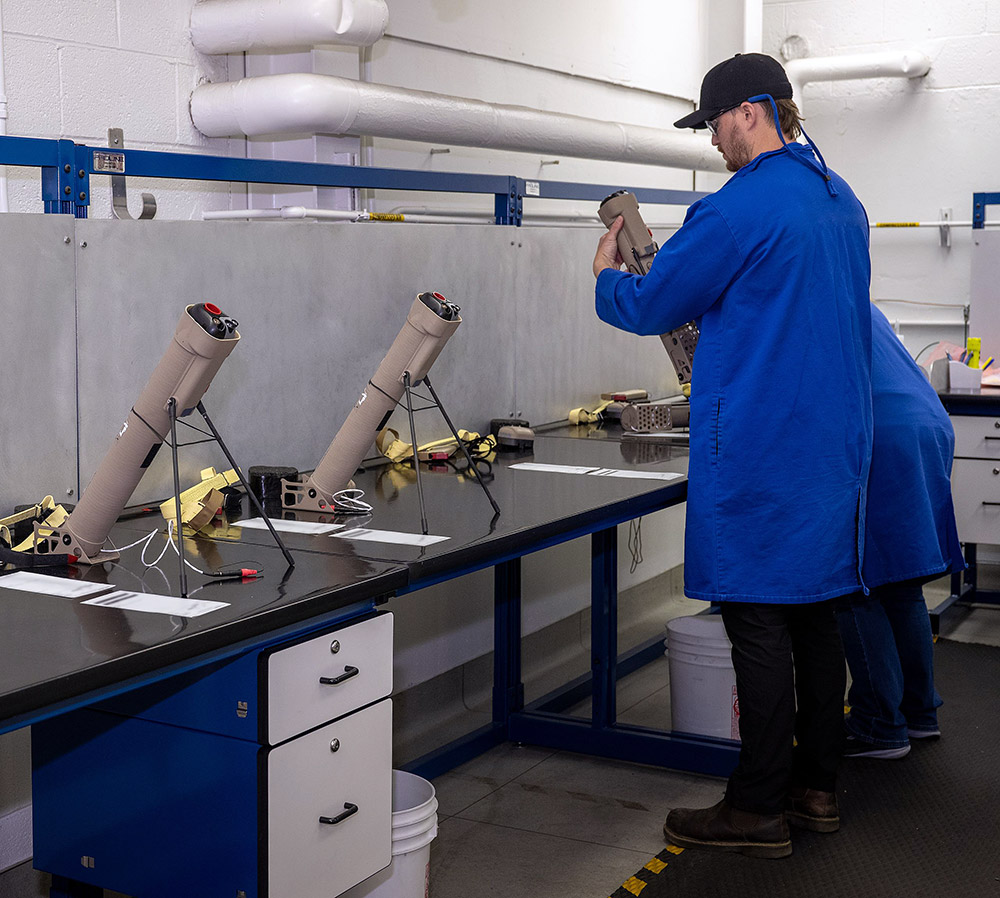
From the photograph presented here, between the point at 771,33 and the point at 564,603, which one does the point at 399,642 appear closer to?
the point at 564,603

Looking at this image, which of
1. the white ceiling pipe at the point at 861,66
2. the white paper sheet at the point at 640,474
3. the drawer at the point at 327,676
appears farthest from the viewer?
the white ceiling pipe at the point at 861,66

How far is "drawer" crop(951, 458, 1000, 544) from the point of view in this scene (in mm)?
3875

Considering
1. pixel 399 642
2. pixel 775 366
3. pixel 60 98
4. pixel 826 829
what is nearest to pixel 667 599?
pixel 399 642

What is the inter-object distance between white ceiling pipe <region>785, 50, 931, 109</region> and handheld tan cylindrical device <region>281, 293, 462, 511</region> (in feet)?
11.5

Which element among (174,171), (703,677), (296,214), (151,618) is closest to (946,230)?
(703,677)

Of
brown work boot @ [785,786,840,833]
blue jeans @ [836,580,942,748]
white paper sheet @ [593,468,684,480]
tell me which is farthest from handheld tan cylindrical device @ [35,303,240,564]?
blue jeans @ [836,580,942,748]

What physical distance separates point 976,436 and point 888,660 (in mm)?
1318

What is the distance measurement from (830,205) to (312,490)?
1.07 metres

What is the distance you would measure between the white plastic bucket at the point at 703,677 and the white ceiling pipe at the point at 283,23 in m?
1.61

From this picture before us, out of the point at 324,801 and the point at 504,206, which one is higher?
the point at 504,206

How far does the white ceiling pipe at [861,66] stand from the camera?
4.98m

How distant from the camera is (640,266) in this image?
2479mm

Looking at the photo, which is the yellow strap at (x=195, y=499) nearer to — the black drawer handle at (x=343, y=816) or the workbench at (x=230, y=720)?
the workbench at (x=230, y=720)

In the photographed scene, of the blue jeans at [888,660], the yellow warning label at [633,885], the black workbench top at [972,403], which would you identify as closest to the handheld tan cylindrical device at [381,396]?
the yellow warning label at [633,885]
